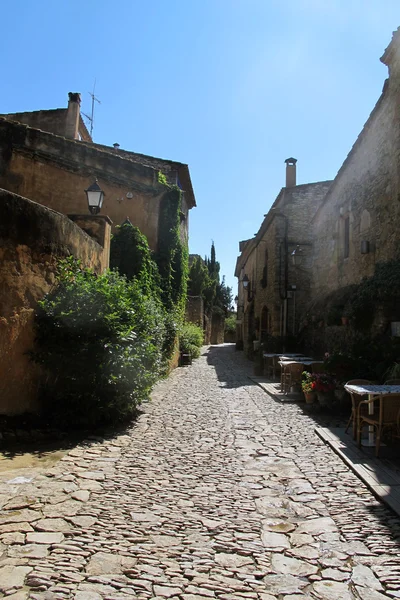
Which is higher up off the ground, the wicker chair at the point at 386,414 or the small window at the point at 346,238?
the small window at the point at 346,238

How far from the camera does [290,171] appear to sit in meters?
21.0

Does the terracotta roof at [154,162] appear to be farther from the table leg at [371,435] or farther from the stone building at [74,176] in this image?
the table leg at [371,435]

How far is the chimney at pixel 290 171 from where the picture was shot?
20.9 metres

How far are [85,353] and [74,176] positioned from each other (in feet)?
30.6

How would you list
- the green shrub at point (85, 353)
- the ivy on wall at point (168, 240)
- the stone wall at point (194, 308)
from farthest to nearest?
the stone wall at point (194, 308) → the ivy on wall at point (168, 240) → the green shrub at point (85, 353)

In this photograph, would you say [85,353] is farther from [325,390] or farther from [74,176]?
[74,176]

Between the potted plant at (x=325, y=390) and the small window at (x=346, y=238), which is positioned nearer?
the potted plant at (x=325, y=390)

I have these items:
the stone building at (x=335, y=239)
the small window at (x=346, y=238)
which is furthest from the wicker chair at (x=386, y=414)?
the small window at (x=346, y=238)

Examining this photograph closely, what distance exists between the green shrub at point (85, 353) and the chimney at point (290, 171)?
53.1ft

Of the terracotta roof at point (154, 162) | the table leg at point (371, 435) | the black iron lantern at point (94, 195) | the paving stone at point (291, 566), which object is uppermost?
the terracotta roof at point (154, 162)

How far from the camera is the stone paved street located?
8.33 ft

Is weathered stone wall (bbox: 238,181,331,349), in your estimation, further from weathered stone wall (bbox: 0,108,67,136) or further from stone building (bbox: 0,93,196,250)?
weathered stone wall (bbox: 0,108,67,136)

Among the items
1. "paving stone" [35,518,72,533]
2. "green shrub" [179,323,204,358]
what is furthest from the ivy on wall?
"paving stone" [35,518,72,533]

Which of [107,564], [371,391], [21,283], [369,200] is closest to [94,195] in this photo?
[21,283]
